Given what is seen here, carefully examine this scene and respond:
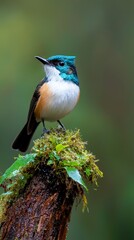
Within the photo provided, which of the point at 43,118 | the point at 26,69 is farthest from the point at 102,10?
the point at 43,118

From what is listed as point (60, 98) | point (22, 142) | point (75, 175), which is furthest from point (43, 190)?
point (22, 142)

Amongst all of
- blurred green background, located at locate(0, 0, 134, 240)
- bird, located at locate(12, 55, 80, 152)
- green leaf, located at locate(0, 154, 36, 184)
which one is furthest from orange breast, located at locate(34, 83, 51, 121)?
blurred green background, located at locate(0, 0, 134, 240)

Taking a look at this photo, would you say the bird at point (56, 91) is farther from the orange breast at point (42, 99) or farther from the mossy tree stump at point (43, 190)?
the mossy tree stump at point (43, 190)

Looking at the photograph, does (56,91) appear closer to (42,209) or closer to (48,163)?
(48,163)

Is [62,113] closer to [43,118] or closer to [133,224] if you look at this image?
[43,118]

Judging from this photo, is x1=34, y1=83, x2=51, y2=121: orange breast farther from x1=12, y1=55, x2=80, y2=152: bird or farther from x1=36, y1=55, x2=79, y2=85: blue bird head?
x1=36, y1=55, x2=79, y2=85: blue bird head

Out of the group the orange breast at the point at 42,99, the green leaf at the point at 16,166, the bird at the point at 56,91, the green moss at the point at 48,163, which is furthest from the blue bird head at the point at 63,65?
the green leaf at the point at 16,166

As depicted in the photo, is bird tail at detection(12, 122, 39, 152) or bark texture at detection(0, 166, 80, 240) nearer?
bark texture at detection(0, 166, 80, 240)
